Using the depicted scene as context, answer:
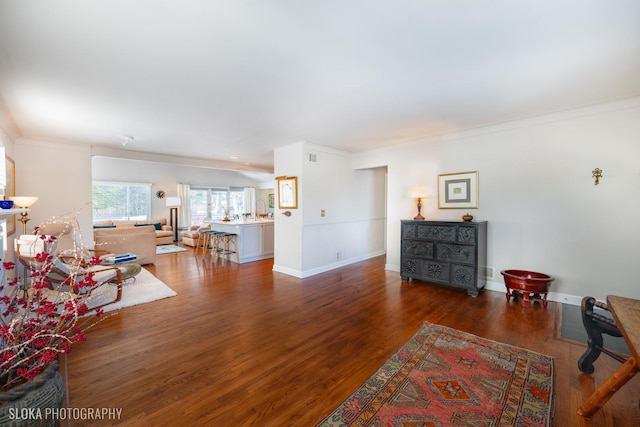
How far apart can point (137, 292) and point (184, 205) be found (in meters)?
6.56

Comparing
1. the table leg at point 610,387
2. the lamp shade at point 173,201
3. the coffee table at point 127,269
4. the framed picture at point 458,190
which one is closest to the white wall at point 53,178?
the coffee table at point 127,269

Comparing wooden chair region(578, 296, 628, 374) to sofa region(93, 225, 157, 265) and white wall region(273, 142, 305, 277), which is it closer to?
white wall region(273, 142, 305, 277)

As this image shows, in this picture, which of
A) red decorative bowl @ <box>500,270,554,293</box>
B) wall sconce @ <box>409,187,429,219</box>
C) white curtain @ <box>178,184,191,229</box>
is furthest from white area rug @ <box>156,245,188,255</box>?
red decorative bowl @ <box>500,270,554,293</box>

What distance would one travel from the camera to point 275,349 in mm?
2420

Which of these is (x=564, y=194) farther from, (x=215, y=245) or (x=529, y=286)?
(x=215, y=245)

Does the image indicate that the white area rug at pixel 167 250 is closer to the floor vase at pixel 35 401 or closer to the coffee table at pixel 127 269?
the coffee table at pixel 127 269

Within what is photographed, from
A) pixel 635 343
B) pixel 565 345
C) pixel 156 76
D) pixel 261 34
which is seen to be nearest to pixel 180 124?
pixel 156 76

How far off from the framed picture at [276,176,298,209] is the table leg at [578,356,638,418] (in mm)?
4027

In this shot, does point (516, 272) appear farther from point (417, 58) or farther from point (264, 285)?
point (264, 285)

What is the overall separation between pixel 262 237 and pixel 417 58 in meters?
5.14

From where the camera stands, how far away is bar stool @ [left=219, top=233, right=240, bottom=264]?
607 cm

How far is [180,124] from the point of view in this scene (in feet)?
12.5

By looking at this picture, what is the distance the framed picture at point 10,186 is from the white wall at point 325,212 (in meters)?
3.85

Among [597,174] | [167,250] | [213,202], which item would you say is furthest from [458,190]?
[213,202]
